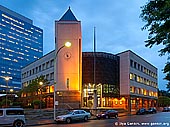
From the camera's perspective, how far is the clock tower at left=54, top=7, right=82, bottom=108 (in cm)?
5925

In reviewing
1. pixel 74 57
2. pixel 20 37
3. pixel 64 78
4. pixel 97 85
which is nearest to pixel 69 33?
pixel 74 57

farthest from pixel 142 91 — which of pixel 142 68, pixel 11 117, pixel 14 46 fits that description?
pixel 14 46

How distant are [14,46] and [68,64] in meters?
130

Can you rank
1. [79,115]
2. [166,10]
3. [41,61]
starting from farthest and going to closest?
[41,61] < [79,115] < [166,10]

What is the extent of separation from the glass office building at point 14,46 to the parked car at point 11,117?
14406 cm

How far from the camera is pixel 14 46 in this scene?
18300 centimetres

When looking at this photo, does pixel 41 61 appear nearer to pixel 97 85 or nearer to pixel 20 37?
pixel 97 85

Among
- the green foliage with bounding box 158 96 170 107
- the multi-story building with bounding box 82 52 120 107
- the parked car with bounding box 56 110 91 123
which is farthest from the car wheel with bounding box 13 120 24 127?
the green foliage with bounding box 158 96 170 107

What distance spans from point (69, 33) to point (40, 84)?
12.0 m

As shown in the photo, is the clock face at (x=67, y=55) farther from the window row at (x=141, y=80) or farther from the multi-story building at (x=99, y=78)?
the window row at (x=141, y=80)

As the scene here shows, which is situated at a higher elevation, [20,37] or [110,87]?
[20,37]

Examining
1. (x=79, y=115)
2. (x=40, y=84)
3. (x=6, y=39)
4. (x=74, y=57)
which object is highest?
(x=6, y=39)

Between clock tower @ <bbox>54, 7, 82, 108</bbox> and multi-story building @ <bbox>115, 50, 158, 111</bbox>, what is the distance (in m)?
16.5

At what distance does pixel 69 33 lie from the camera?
200ft
